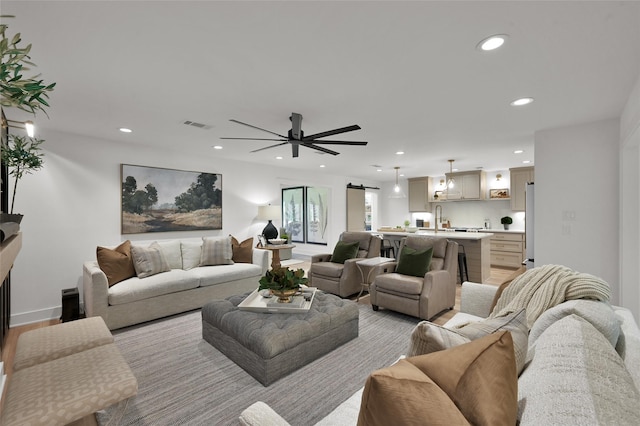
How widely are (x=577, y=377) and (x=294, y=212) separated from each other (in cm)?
840

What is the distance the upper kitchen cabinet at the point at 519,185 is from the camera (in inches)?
264

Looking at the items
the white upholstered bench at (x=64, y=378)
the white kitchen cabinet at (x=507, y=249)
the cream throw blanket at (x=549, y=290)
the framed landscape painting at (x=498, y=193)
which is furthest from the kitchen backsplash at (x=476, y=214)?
the white upholstered bench at (x=64, y=378)

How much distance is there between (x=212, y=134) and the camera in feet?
12.5

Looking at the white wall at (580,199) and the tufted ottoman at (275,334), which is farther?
the white wall at (580,199)

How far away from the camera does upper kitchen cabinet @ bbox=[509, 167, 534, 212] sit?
6695mm

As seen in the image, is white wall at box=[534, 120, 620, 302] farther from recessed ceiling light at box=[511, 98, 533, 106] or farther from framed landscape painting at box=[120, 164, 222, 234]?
framed landscape painting at box=[120, 164, 222, 234]

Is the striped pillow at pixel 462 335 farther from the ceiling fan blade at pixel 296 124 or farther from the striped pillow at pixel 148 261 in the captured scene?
the striped pillow at pixel 148 261

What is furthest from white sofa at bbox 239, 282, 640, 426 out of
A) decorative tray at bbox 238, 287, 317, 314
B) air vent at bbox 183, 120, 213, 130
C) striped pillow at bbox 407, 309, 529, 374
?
air vent at bbox 183, 120, 213, 130

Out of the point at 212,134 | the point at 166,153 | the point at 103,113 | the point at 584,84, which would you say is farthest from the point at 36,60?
the point at 584,84

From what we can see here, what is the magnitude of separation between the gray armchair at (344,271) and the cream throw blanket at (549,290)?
246 centimetres

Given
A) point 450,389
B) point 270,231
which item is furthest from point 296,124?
point 270,231

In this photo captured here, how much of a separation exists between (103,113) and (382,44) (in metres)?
2.93

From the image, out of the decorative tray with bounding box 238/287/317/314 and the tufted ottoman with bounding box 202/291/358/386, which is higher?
the decorative tray with bounding box 238/287/317/314

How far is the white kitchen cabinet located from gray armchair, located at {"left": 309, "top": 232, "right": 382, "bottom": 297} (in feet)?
13.2
